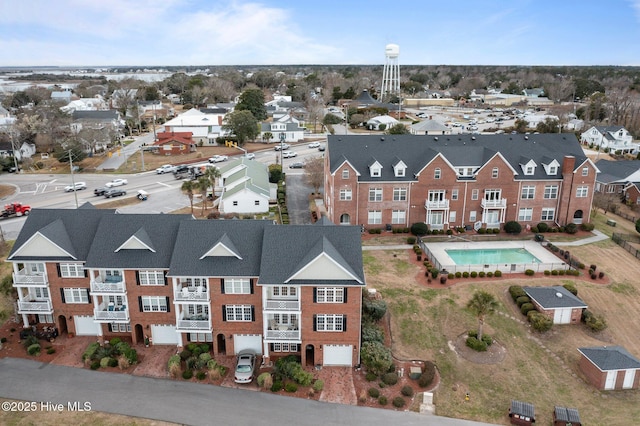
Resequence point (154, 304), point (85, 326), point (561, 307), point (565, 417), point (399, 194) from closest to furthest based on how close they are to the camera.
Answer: point (565, 417), point (154, 304), point (85, 326), point (561, 307), point (399, 194)

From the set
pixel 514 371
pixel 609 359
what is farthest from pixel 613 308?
pixel 514 371

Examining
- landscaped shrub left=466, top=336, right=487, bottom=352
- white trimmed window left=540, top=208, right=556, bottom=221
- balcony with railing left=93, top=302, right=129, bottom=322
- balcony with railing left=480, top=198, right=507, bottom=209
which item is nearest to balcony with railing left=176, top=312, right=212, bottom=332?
balcony with railing left=93, top=302, right=129, bottom=322

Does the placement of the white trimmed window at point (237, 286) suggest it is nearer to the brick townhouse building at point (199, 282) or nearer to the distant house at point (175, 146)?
the brick townhouse building at point (199, 282)

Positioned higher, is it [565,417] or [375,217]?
[375,217]

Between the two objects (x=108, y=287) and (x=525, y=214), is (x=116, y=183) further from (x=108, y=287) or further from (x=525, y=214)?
(x=525, y=214)

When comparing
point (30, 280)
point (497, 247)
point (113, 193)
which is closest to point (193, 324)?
point (30, 280)

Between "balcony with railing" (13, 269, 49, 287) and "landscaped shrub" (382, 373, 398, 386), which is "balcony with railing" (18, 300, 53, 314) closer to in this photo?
"balcony with railing" (13, 269, 49, 287)

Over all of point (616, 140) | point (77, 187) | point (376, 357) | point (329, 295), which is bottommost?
point (376, 357)
